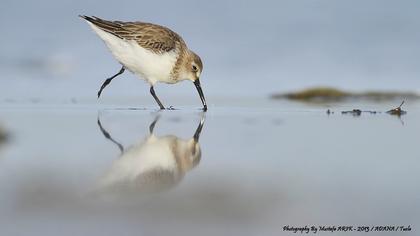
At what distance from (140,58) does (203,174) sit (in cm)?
381

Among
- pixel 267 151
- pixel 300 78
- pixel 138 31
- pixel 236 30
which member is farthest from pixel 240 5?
pixel 267 151

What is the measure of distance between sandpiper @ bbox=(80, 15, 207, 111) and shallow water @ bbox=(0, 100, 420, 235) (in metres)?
1.36

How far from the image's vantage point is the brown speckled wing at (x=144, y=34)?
8141 mm

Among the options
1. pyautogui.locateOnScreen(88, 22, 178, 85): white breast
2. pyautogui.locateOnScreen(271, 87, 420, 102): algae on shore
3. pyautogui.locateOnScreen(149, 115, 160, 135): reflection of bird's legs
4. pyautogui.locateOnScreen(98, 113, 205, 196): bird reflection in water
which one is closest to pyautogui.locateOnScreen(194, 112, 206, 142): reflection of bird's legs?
pyautogui.locateOnScreen(98, 113, 205, 196): bird reflection in water

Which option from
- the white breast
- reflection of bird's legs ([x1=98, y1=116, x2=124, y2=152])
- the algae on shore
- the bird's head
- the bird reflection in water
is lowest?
the algae on shore

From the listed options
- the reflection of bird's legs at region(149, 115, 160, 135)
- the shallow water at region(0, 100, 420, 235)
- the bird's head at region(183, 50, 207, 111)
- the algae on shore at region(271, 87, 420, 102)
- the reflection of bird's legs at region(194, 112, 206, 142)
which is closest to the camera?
the shallow water at region(0, 100, 420, 235)

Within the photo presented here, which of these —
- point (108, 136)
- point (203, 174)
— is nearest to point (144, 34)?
point (108, 136)

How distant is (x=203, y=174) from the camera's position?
4.63 meters

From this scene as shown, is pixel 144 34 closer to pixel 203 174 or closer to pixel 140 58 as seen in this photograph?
pixel 140 58

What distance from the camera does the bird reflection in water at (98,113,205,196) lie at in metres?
4.17

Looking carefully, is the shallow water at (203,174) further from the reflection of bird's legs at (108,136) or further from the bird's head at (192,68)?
the bird's head at (192,68)

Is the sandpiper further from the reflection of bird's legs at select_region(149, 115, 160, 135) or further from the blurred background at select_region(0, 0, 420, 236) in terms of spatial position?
the reflection of bird's legs at select_region(149, 115, 160, 135)

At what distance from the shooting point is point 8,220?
11.7 feet

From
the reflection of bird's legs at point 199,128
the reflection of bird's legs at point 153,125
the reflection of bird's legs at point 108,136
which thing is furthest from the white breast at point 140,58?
the reflection of bird's legs at point 108,136
